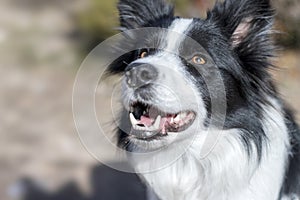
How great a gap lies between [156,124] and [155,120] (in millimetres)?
17

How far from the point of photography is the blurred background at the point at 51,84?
5.50 metres

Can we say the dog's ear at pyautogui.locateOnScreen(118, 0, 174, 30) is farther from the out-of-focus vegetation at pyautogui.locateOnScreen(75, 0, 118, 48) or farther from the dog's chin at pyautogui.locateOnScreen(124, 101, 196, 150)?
the out-of-focus vegetation at pyautogui.locateOnScreen(75, 0, 118, 48)

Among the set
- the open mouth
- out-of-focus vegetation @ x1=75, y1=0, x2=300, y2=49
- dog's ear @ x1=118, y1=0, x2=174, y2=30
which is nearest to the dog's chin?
the open mouth

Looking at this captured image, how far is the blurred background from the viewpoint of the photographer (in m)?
5.50

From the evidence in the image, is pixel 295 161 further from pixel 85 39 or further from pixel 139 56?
pixel 85 39

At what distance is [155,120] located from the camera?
3.05m

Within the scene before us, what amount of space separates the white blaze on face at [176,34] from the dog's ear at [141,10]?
8.8 inches

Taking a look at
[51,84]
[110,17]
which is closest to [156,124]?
[110,17]

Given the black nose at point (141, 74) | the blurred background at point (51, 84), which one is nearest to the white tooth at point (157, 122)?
the black nose at point (141, 74)

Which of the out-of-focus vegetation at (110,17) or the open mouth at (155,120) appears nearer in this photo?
the open mouth at (155,120)

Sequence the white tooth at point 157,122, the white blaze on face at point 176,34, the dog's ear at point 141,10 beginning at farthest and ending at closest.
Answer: the dog's ear at point 141,10 → the white blaze on face at point 176,34 → the white tooth at point 157,122

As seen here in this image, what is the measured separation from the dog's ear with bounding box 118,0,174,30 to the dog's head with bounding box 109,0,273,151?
0.09m

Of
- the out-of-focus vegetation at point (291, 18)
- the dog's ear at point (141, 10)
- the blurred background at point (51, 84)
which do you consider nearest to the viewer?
the dog's ear at point (141, 10)

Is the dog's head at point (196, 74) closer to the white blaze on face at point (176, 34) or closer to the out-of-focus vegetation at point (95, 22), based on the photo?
the white blaze on face at point (176, 34)
